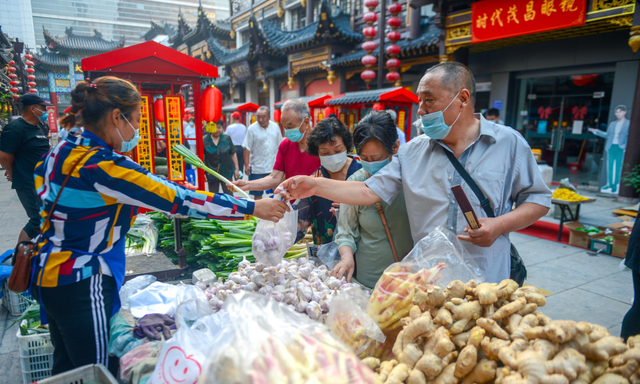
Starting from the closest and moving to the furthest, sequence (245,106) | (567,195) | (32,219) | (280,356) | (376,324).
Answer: (280,356)
(376,324)
(32,219)
(567,195)
(245,106)

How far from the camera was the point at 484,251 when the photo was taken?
173 centimetres

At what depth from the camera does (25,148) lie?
13.4ft

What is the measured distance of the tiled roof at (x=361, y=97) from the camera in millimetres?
7660

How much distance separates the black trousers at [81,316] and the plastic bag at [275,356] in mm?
965

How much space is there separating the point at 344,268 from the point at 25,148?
4057mm

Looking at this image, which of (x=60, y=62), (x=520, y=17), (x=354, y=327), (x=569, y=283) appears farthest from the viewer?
(x=60, y=62)

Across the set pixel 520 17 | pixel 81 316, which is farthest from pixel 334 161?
pixel 520 17

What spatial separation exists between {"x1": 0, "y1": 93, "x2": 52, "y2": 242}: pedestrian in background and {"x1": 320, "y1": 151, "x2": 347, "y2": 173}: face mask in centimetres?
345

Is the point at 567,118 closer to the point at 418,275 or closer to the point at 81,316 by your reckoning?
the point at 418,275

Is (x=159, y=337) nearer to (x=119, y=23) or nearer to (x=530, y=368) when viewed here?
(x=530, y=368)

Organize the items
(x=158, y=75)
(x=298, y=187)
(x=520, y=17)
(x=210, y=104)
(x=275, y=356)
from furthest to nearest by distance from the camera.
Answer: (x=520, y=17) → (x=210, y=104) → (x=158, y=75) → (x=298, y=187) → (x=275, y=356)

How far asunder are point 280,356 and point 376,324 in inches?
22.4

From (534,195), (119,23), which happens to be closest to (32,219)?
(534,195)

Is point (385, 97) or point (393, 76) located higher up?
point (393, 76)
